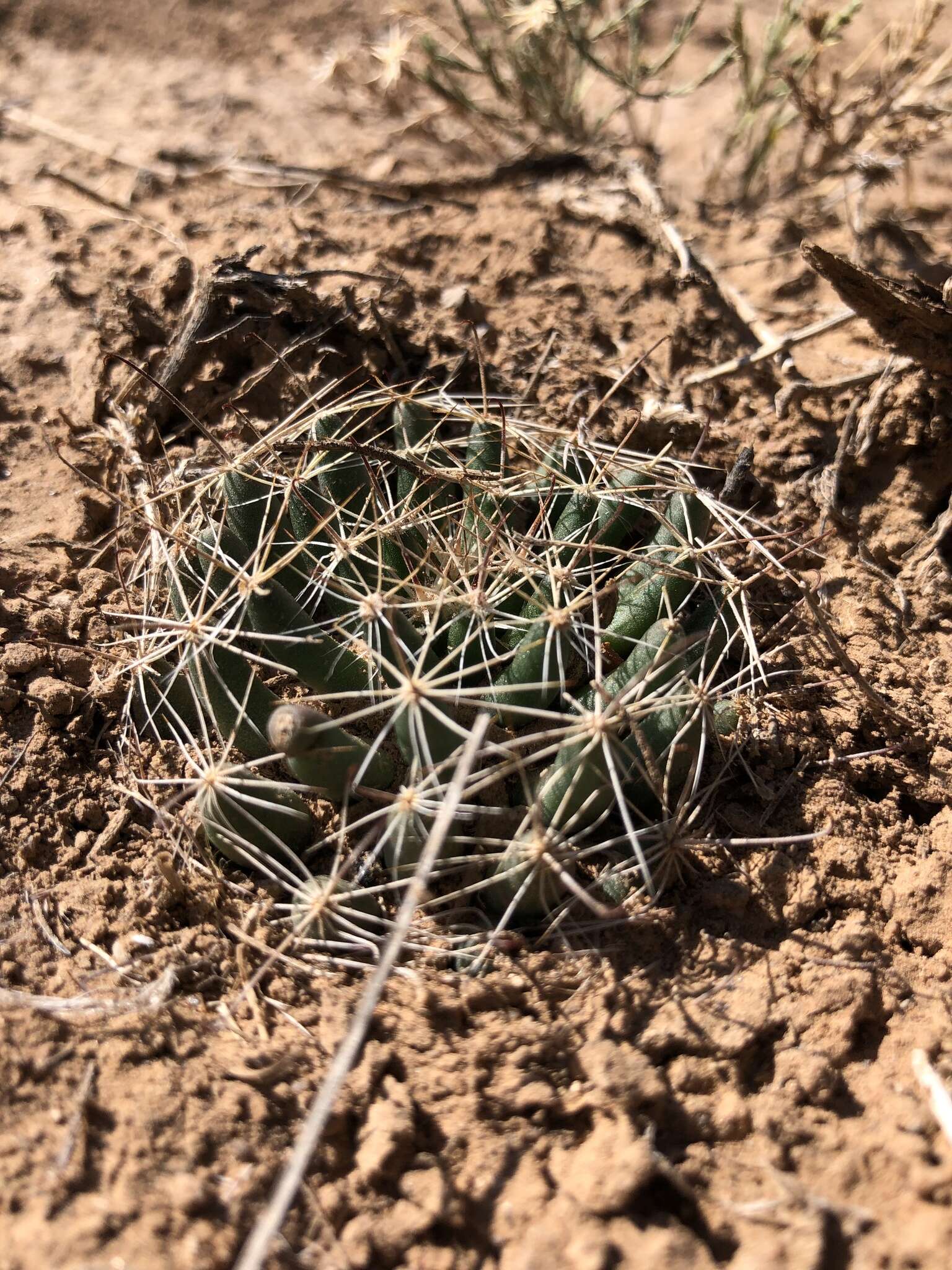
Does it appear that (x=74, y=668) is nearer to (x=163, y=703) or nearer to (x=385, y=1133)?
(x=163, y=703)

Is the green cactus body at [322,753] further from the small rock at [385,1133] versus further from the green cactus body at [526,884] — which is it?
the small rock at [385,1133]

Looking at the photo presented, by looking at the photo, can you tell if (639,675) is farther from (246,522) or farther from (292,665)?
(246,522)

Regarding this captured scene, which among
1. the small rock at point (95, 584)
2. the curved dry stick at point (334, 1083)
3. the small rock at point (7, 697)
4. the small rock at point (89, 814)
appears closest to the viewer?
the curved dry stick at point (334, 1083)

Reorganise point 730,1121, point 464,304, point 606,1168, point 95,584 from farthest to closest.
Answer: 1. point 464,304
2. point 95,584
3. point 730,1121
4. point 606,1168

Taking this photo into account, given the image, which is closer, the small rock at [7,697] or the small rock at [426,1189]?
the small rock at [426,1189]

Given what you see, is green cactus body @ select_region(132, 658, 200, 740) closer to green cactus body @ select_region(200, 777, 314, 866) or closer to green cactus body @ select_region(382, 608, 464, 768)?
green cactus body @ select_region(200, 777, 314, 866)

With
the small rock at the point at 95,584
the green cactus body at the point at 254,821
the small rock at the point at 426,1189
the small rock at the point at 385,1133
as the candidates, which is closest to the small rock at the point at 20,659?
the small rock at the point at 95,584

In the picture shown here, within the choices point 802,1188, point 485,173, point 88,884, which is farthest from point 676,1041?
point 485,173

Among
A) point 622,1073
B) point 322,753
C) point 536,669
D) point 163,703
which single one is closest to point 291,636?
point 322,753
